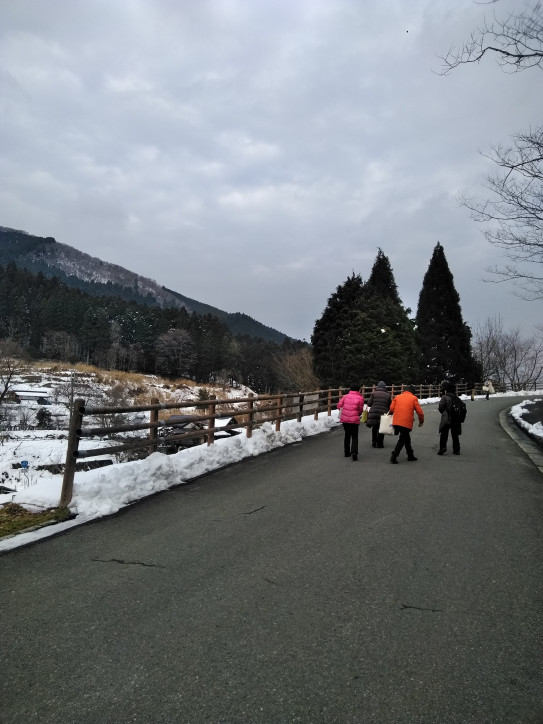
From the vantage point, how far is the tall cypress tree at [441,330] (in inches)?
1754

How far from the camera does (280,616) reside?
2873 millimetres

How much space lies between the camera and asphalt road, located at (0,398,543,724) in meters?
2.10

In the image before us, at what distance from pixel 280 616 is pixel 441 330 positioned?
152ft

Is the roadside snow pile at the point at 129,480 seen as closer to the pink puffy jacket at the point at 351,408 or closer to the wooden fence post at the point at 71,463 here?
the wooden fence post at the point at 71,463

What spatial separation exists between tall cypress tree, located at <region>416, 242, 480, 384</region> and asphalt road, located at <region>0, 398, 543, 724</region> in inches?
1637

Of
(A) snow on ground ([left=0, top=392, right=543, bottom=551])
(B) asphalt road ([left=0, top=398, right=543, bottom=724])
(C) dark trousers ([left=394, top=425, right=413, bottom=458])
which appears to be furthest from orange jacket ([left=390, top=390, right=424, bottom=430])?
(B) asphalt road ([left=0, top=398, right=543, bottom=724])

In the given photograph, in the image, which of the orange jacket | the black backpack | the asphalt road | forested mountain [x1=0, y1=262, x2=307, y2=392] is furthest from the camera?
forested mountain [x1=0, y1=262, x2=307, y2=392]

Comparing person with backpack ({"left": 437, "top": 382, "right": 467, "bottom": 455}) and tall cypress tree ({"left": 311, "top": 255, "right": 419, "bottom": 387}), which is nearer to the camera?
person with backpack ({"left": 437, "top": 382, "right": 467, "bottom": 455})

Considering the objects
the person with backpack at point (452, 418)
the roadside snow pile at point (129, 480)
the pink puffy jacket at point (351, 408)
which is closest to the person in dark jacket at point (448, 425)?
the person with backpack at point (452, 418)

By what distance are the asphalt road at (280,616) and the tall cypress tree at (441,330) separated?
41.6 m

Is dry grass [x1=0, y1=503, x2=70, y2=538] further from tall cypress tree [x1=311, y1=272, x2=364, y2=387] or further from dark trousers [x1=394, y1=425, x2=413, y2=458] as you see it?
tall cypress tree [x1=311, y1=272, x2=364, y2=387]

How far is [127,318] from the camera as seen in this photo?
102 meters

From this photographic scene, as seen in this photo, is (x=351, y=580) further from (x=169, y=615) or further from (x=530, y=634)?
(x=169, y=615)

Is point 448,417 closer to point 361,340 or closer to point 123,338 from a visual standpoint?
point 361,340
